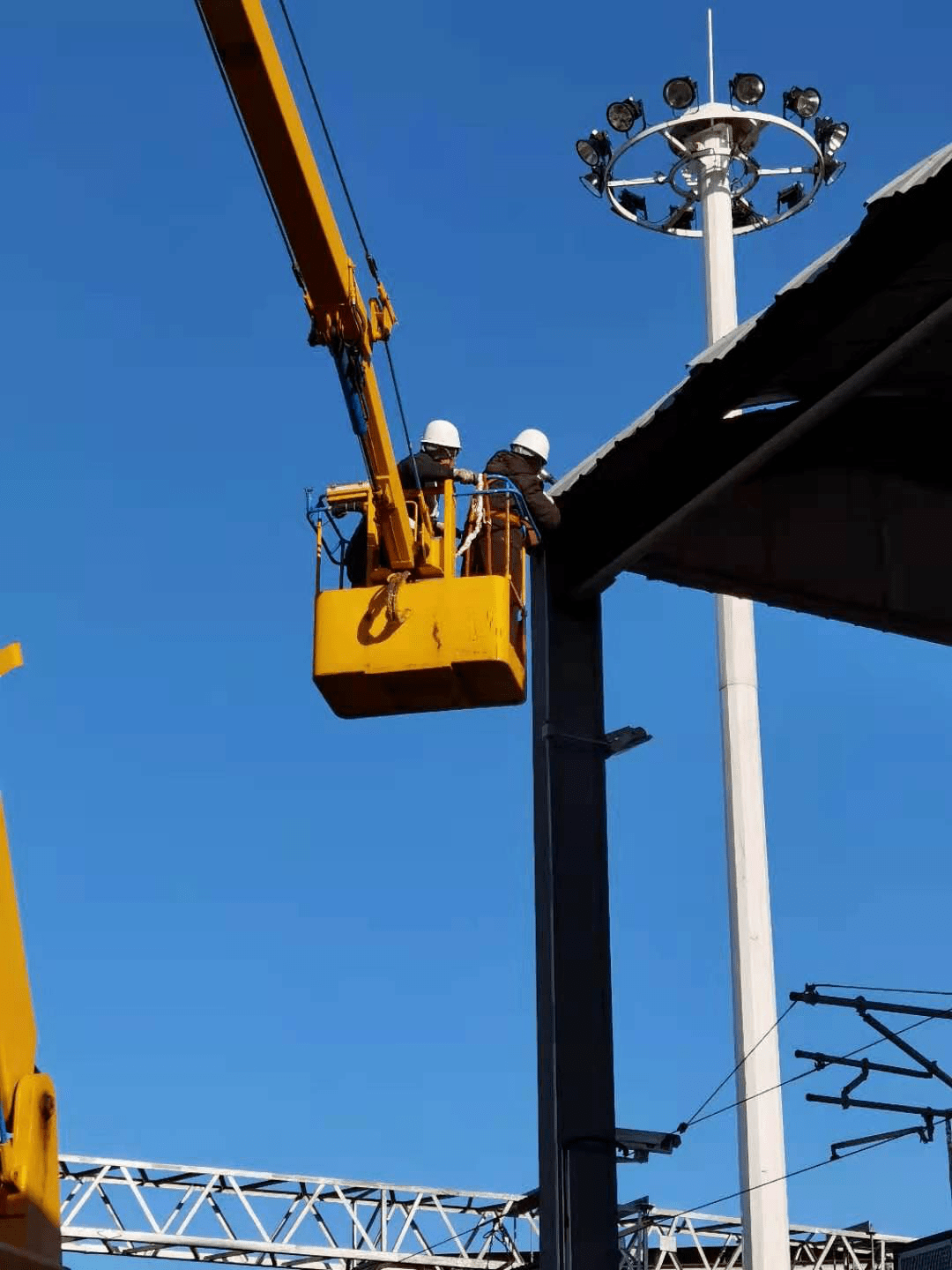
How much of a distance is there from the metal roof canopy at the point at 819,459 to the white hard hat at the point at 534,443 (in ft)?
2.41

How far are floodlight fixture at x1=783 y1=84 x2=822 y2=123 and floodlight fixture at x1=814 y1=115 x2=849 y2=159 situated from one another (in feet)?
2.83

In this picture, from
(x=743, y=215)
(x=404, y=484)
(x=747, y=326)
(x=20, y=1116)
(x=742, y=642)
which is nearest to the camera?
(x=20, y=1116)

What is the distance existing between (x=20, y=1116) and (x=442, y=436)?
991 centimetres

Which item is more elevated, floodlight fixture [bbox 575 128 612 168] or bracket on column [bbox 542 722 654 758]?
floodlight fixture [bbox 575 128 612 168]

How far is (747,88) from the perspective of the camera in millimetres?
45344

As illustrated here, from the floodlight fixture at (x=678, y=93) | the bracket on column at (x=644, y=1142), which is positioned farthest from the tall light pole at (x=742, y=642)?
the bracket on column at (x=644, y=1142)

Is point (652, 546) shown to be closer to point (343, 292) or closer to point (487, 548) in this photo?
point (487, 548)

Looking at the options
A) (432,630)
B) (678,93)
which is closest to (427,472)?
(432,630)

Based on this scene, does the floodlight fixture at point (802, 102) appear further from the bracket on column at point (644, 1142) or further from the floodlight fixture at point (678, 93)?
the bracket on column at point (644, 1142)

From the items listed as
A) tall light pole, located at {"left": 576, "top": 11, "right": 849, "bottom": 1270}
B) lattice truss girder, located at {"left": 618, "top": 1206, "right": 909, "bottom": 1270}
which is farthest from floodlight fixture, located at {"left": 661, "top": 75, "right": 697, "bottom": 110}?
lattice truss girder, located at {"left": 618, "top": 1206, "right": 909, "bottom": 1270}

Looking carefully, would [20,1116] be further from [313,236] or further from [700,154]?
[700,154]

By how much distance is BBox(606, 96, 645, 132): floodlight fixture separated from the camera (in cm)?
4450

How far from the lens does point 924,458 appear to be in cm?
2067

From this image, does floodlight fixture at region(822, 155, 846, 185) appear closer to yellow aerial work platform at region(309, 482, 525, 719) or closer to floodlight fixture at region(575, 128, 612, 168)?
floodlight fixture at region(575, 128, 612, 168)
